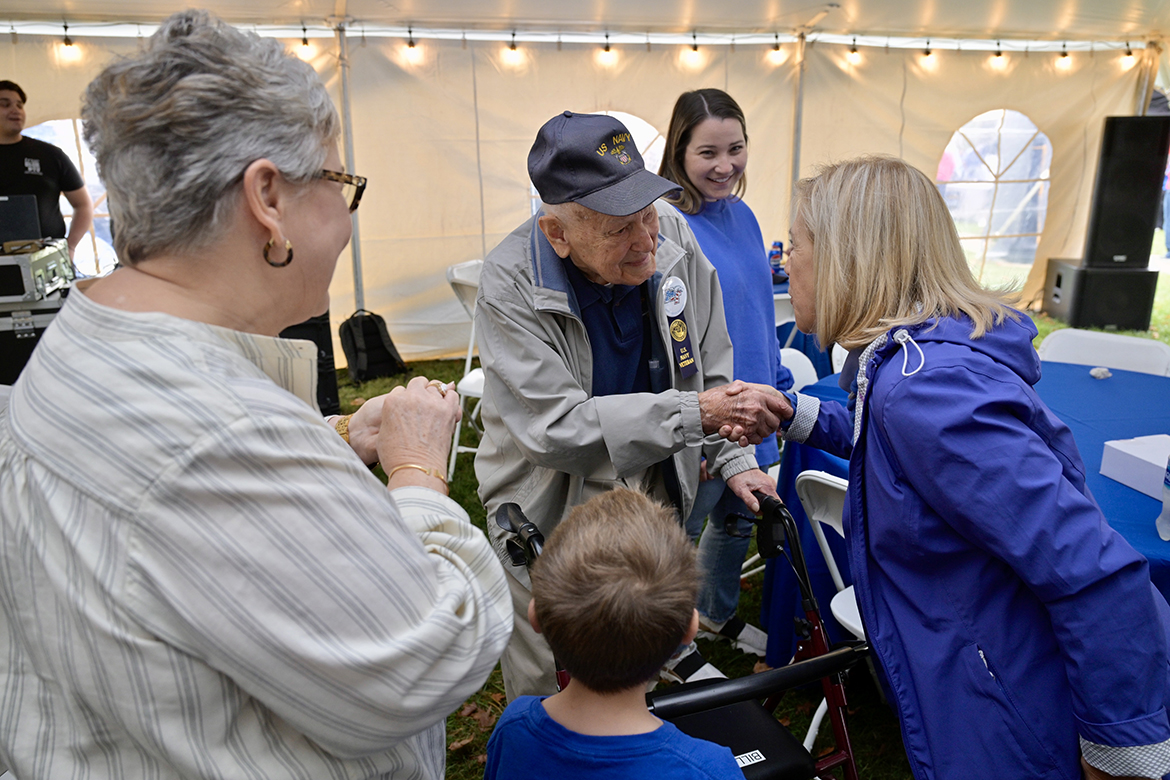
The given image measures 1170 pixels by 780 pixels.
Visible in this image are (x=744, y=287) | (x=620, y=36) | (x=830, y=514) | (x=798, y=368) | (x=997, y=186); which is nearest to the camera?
(x=830, y=514)

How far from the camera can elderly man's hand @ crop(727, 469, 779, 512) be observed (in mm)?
2275

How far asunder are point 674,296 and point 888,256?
0.66 metres

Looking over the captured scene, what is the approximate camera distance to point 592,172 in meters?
1.93

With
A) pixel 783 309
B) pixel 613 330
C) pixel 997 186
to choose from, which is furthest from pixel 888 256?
pixel 997 186

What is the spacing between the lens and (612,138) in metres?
1.97

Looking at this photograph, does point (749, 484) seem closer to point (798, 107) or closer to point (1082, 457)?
point (1082, 457)

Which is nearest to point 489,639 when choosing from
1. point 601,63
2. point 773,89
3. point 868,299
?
point 868,299

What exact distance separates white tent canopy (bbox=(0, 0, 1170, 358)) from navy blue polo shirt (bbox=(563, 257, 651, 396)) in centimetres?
521

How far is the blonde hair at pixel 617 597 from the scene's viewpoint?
48.8 inches

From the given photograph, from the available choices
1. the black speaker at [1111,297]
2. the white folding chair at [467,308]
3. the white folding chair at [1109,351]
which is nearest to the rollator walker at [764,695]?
the white folding chair at [467,308]

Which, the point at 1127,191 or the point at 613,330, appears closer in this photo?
the point at 613,330

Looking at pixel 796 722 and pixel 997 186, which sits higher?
pixel 997 186

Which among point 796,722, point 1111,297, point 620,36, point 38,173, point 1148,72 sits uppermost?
point 620,36

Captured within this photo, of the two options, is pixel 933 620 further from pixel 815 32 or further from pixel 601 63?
pixel 815 32
